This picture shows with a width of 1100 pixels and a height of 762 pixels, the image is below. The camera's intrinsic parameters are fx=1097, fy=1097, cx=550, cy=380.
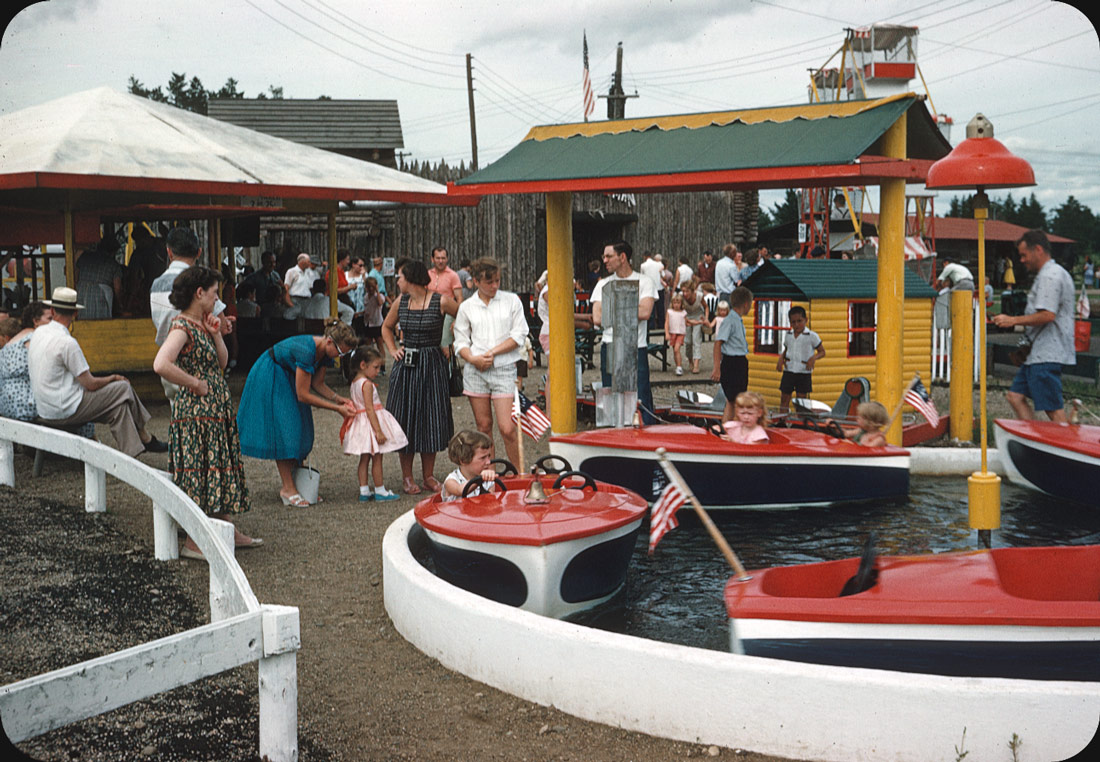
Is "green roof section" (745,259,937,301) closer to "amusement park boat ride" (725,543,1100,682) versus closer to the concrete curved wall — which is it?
"amusement park boat ride" (725,543,1100,682)

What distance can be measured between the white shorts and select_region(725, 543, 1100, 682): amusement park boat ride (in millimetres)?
4222

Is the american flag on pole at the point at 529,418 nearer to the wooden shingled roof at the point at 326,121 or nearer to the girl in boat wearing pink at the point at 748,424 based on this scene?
the girl in boat wearing pink at the point at 748,424

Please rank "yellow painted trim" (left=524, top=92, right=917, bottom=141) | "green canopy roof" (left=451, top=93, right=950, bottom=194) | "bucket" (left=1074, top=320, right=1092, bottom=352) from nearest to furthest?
1. "green canopy roof" (left=451, top=93, right=950, bottom=194)
2. "yellow painted trim" (left=524, top=92, right=917, bottom=141)
3. "bucket" (left=1074, top=320, right=1092, bottom=352)

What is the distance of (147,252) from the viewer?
53.9 ft

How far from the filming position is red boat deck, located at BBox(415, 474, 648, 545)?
18.7 ft

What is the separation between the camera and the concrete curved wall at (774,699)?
4.08m

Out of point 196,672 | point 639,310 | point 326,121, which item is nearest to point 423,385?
point 639,310

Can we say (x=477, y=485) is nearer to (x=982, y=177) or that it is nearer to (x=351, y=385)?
(x=351, y=385)

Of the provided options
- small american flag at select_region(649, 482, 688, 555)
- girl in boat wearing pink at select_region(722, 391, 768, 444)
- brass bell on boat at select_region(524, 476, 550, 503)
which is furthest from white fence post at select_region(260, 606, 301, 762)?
girl in boat wearing pink at select_region(722, 391, 768, 444)

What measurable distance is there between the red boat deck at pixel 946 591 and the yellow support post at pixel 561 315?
596 cm

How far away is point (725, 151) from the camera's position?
31.6ft

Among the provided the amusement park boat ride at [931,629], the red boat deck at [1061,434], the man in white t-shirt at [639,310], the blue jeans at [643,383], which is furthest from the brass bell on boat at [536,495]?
the red boat deck at [1061,434]

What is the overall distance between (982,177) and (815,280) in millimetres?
6410

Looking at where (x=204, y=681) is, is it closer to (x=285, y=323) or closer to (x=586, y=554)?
(x=586, y=554)
